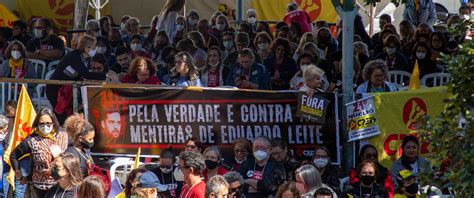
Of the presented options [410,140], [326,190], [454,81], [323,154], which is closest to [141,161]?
[323,154]

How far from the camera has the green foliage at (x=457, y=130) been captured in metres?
6.62

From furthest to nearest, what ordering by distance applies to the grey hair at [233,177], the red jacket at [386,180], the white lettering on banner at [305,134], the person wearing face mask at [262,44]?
the person wearing face mask at [262,44] → the white lettering on banner at [305,134] → the red jacket at [386,180] → the grey hair at [233,177]

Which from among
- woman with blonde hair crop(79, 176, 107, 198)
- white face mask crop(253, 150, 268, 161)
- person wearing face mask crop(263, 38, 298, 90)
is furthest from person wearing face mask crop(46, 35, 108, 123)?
woman with blonde hair crop(79, 176, 107, 198)

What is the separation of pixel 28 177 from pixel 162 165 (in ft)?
4.49

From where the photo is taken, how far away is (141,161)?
1483 centimetres

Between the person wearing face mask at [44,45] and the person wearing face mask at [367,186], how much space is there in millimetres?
7922

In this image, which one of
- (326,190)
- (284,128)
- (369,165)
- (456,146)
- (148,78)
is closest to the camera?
(456,146)

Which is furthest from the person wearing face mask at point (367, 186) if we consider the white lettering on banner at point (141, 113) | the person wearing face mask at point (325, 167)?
the white lettering on banner at point (141, 113)

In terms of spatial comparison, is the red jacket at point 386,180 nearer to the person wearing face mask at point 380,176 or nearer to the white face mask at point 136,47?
the person wearing face mask at point 380,176

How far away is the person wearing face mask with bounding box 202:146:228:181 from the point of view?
43.9 feet

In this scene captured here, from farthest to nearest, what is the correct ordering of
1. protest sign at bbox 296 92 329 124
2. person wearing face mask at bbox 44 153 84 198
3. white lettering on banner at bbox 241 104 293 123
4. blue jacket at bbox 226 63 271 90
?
blue jacket at bbox 226 63 271 90, white lettering on banner at bbox 241 104 293 123, protest sign at bbox 296 92 329 124, person wearing face mask at bbox 44 153 84 198

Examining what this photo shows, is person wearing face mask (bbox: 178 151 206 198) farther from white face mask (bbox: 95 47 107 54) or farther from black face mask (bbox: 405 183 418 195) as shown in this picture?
white face mask (bbox: 95 47 107 54)

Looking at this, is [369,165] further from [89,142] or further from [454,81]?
[454,81]

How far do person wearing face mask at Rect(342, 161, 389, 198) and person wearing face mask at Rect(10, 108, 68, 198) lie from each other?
294cm
